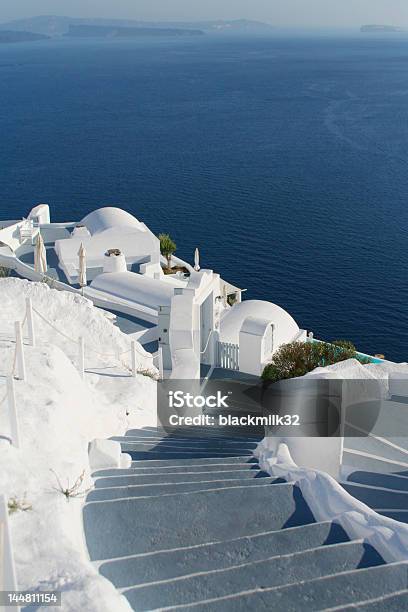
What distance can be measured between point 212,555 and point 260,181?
79.1m

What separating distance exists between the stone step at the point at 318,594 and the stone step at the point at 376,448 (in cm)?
702

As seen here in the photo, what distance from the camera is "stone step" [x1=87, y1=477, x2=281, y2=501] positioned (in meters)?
8.41

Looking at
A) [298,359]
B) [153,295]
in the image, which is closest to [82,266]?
[153,295]

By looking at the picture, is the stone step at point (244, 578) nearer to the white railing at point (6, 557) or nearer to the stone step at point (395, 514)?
the white railing at point (6, 557)

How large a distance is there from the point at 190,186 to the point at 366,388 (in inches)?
2679

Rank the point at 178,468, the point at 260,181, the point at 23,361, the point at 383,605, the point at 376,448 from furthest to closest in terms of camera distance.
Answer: the point at 260,181 → the point at 376,448 → the point at 23,361 → the point at 178,468 → the point at 383,605

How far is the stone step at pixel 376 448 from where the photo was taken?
12951 mm

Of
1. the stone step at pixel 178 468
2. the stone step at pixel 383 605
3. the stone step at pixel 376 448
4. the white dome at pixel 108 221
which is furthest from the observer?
the white dome at pixel 108 221

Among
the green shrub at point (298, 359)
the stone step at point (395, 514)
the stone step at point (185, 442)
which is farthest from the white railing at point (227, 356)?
the stone step at point (395, 514)

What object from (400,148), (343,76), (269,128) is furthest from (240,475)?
(343,76)

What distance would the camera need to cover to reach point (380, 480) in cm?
1186

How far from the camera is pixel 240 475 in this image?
952 cm

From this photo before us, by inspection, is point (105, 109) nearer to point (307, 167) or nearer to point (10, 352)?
point (307, 167)

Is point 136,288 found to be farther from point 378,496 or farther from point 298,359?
point 378,496
